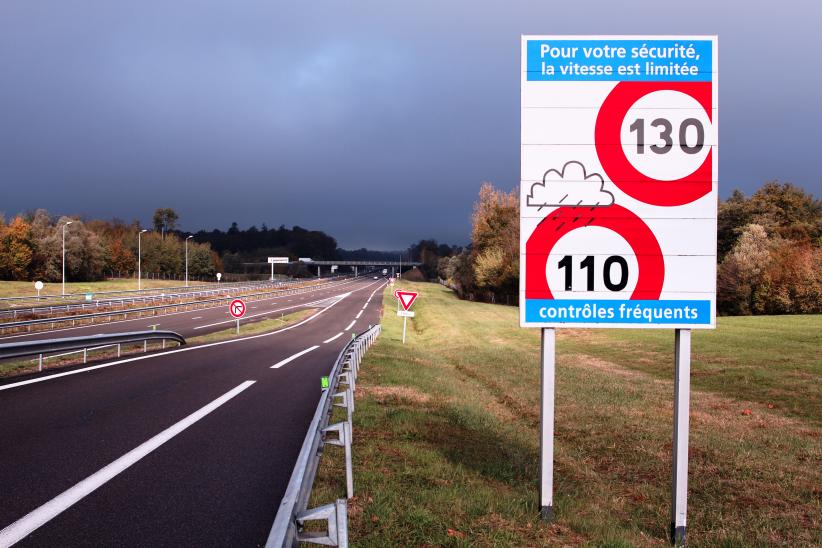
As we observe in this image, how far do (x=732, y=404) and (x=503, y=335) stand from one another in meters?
22.9

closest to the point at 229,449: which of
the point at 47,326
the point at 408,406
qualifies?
the point at 408,406

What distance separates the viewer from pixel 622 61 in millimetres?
5723

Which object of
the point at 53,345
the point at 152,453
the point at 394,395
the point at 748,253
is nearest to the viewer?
the point at 152,453

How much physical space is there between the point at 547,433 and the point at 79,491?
14.5 ft

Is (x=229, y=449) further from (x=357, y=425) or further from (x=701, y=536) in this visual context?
(x=701, y=536)

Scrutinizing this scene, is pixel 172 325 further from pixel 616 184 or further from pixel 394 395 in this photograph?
pixel 616 184

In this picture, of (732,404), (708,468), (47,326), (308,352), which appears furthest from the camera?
(47,326)

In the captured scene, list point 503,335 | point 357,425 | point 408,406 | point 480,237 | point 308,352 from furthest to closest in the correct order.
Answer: point 480,237 → point 503,335 → point 308,352 → point 408,406 → point 357,425

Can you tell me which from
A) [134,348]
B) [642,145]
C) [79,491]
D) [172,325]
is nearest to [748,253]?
[172,325]

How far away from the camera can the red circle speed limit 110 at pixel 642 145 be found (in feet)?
18.6

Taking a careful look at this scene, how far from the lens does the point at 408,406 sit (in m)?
11.0

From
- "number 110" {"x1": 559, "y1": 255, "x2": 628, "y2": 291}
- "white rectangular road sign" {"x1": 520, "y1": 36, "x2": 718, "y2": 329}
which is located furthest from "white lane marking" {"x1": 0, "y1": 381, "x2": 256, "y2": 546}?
"number 110" {"x1": 559, "y1": 255, "x2": 628, "y2": 291}

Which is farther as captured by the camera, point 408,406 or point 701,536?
point 408,406

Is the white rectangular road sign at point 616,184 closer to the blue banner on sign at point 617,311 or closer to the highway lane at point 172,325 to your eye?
the blue banner on sign at point 617,311
